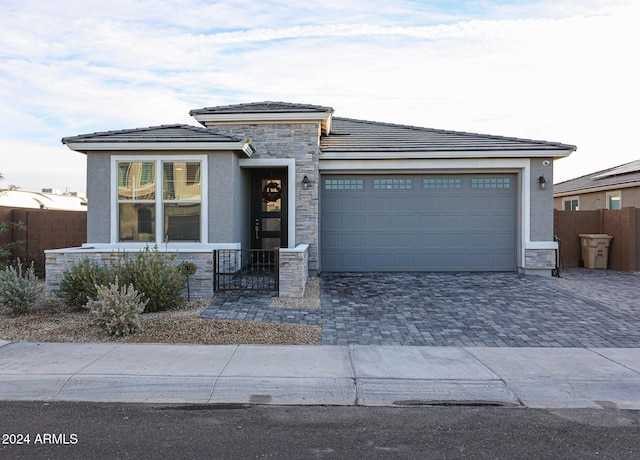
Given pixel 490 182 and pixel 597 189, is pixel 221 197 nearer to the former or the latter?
pixel 490 182

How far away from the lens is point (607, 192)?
1936 centimetres

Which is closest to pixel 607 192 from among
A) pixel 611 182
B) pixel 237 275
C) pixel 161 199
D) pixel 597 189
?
pixel 597 189

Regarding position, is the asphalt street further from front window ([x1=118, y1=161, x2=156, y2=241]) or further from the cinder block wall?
the cinder block wall

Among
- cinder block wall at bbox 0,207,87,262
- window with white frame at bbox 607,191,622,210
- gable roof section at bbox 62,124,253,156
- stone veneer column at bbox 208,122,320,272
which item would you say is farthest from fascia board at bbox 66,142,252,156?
window with white frame at bbox 607,191,622,210

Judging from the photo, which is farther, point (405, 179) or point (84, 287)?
point (405, 179)

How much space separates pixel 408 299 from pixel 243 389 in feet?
17.4

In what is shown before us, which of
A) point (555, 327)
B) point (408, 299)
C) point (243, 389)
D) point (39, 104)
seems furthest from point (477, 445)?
point (39, 104)

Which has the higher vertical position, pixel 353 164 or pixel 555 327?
pixel 353 164

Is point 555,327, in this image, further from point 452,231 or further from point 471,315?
point 452,231

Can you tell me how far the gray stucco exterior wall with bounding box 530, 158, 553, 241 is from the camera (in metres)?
12.6

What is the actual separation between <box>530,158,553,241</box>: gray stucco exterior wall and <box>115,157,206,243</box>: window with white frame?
880cm

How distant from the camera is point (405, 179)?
13.1m

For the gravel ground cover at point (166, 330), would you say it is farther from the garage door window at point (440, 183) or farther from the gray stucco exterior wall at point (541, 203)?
the gray stucco exterior wall at point (541, 203)

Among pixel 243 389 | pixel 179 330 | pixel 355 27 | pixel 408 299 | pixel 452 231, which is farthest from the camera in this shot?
pixel 452 231
